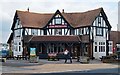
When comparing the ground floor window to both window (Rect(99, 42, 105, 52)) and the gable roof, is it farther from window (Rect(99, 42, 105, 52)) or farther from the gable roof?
window (Rect(99, 42, 105, 52))

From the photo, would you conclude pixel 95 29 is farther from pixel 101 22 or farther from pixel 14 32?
pixel 14 32

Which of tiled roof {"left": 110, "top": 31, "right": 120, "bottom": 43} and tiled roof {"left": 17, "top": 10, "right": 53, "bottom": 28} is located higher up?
tiled roof {"left": 17, "top": 10, "right": 53, "bottom": 28}

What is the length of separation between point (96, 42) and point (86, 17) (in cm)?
527

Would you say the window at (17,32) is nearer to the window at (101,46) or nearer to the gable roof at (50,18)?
the gable roof at (50,18)

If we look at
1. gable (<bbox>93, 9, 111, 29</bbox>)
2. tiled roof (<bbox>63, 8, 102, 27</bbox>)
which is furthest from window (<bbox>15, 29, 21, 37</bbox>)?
gable (<bbox>93, 9, 111, 29</bbox>)

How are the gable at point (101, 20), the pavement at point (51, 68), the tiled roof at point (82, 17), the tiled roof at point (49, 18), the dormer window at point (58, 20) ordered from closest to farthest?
the pavement at point (51, 68) → the tiled roof at point (82, 17) → the gable at point (101, 20) → the tiled roof at point (49, 18) → the dormer window at point (58, 20)

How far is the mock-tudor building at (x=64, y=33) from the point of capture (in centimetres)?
5572

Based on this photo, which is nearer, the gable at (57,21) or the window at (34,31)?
the gable at (57,21)

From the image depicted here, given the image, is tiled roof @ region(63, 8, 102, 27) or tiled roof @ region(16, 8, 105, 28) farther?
tiled roof @ region(16, 8, 105, 28)

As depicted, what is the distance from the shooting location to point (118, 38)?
219 feet

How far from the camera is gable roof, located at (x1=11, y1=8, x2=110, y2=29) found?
5699 centimetres

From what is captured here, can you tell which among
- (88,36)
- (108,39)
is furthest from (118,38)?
(88,36)

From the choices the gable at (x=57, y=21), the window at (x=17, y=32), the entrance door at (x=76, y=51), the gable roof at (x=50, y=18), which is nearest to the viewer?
the entrance door at (x=76, y=51)

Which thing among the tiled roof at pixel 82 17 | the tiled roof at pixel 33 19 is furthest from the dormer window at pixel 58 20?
the tiled roof at pixel 33 19
